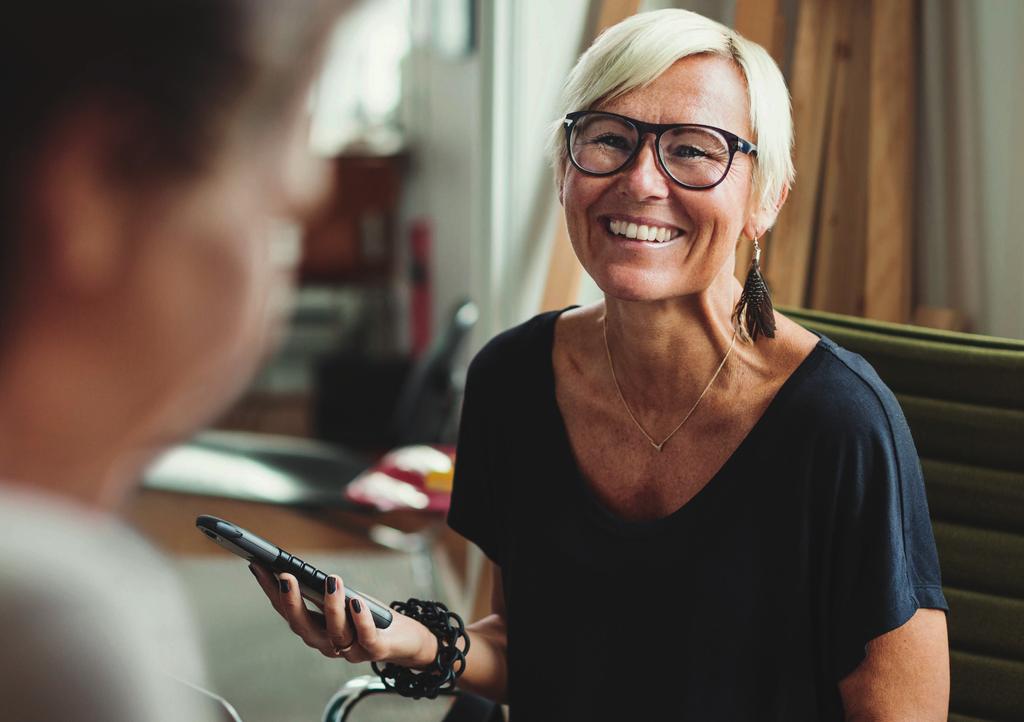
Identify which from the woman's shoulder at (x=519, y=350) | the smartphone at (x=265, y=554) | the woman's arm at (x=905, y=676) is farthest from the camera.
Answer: the woman's shoulder at (x=519, y=350)

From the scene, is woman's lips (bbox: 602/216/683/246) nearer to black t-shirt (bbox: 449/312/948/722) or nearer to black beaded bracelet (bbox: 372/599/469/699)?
black t-shirt (bbox: 449/312/948/722)

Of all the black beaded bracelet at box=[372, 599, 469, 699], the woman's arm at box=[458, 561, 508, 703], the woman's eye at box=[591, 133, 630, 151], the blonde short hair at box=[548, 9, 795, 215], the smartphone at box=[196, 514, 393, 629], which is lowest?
the woman's arm at box=[458, 561, 508, 703]

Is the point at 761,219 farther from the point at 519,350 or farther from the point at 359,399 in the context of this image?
the point at 359,399

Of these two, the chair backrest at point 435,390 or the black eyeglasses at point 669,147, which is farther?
the chair backrest at point 435,390

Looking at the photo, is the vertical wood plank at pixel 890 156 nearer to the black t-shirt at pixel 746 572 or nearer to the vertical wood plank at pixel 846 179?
the vertical wood plank at pixel 846 179

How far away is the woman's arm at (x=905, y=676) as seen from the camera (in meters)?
1.01

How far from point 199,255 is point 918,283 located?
5.40 feet

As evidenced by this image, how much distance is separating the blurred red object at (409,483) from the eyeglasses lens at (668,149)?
1332 millimetres

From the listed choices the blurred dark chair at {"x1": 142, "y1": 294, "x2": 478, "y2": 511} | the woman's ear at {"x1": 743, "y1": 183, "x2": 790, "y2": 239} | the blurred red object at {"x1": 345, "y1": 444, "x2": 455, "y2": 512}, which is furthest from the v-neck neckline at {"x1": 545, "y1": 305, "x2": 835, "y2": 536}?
the blurred dark chair at {"x1": 142, "y1": 294, "x2": 478, "y2": 511}

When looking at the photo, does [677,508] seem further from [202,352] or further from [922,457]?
[202,352]

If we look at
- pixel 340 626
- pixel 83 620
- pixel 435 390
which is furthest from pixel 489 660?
pixel 435 390

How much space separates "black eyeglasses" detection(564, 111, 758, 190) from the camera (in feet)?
3.40

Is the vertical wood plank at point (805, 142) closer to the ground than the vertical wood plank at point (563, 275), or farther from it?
farther from it

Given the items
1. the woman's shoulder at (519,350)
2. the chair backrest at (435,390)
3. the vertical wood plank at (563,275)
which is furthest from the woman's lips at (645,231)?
the chair backrest at (435,390)
